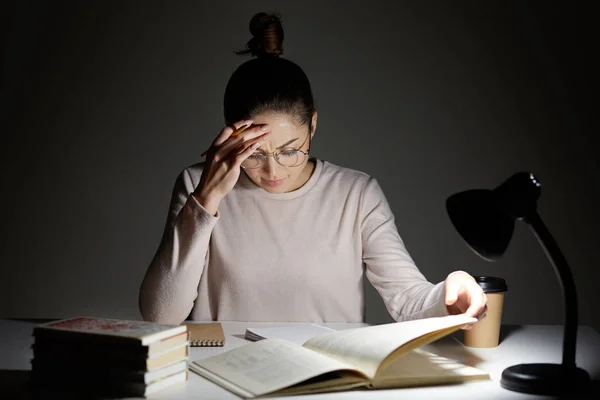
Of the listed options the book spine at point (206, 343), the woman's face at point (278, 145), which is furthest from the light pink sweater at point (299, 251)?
the book spine at point (206, 343)

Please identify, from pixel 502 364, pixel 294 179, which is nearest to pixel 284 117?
pixel 294 179

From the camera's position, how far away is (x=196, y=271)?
1871 mm

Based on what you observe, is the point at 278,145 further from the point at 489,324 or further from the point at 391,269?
the point at 489,324

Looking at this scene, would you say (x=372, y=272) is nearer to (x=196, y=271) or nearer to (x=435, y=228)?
(x=196, y=271)

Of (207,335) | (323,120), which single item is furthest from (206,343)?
(323,120)

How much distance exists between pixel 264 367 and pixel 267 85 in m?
0.92

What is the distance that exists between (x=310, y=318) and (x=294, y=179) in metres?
0.40

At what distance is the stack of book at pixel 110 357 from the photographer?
1.23 metres

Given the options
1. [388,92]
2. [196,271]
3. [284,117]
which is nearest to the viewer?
[196,271]

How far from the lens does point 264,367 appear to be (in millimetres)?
1324

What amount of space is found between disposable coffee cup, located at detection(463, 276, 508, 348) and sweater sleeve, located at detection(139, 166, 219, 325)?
0.62m

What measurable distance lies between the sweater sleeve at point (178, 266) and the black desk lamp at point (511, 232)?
0.67 metres

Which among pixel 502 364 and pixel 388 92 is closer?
pixel 502 364

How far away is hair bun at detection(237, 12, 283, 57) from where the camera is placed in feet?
6.88
